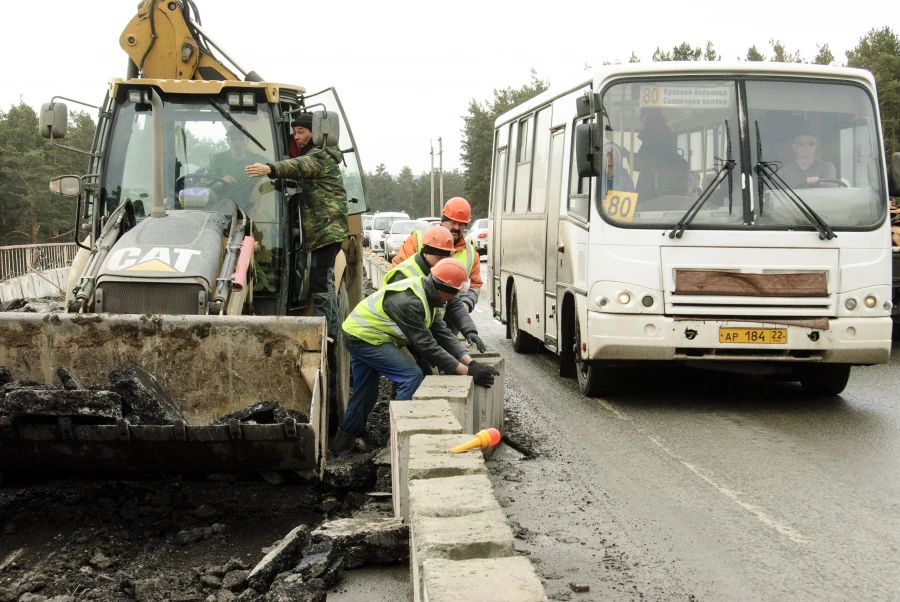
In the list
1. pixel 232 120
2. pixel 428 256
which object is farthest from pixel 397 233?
pixel 232 120

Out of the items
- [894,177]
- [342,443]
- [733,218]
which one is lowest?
[342,443]

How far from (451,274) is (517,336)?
6.32 m

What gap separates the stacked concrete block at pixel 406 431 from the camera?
5344 mm

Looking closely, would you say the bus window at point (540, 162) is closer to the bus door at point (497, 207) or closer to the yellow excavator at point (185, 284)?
the bus door at point (497, 207)

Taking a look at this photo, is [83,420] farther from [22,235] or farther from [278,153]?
[22,235]

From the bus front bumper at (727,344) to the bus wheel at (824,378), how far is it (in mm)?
650

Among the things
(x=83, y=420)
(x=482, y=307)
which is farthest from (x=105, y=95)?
(x=482, y=307)

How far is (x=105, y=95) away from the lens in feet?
26.0

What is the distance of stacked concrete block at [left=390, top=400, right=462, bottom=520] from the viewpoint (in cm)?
534

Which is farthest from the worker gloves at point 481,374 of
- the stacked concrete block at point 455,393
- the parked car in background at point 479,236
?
the parked car in background at point 479,236

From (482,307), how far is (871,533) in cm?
1623

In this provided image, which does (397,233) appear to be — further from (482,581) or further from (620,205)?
(482,581)

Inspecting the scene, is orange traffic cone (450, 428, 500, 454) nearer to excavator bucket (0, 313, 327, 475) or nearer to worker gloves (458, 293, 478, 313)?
excavator bucket (0, 313, 327, 475)

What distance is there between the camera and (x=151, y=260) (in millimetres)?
6691
